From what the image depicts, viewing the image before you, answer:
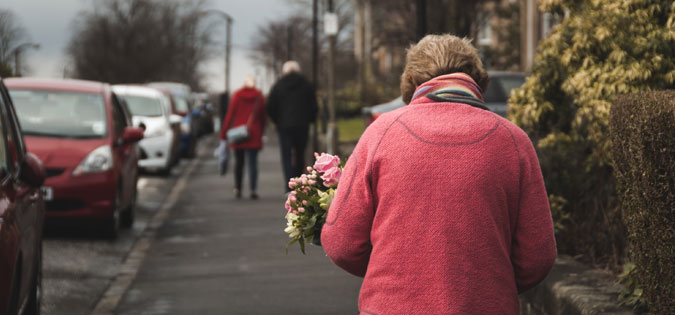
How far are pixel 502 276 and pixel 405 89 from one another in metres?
0.69

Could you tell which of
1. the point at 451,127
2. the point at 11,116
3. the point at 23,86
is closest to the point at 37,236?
the point at 11,116

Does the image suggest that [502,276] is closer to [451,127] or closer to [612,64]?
[451,127]

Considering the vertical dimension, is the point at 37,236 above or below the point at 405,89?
below

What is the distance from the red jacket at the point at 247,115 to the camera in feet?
48.4

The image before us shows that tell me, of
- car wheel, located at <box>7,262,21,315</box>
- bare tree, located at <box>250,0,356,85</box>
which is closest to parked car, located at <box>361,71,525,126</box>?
car wheel, located at <box>7,262,21,315</box>

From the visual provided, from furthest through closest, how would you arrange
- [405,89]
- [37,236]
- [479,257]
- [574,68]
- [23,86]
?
[23,86] → [574,68] → [37,236] → [405,89] → [479,257]

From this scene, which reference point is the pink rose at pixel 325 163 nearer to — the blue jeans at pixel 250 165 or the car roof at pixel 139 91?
the blue jeans at pixel 250 165

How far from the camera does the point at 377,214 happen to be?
301 centimetres

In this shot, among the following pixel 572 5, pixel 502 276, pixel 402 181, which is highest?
pixel 572 5

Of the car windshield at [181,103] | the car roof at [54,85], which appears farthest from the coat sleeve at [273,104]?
the car windshield at [181,103]

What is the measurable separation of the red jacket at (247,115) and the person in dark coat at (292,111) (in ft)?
1.16

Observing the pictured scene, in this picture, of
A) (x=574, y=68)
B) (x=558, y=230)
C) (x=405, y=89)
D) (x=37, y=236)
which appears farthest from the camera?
(x=574, y=68)

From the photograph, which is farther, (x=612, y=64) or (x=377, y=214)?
(x=612, y=64)

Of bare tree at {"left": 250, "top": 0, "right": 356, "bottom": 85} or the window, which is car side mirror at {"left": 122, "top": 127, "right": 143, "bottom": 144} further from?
bare tree at {"left": 250, "top": 0, "right": 356, "bottom": 85}
